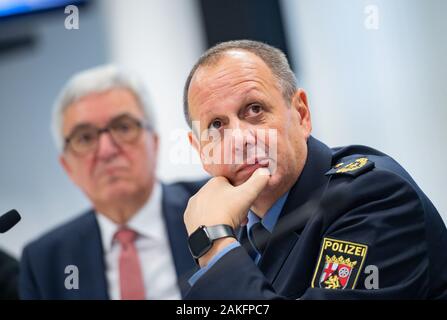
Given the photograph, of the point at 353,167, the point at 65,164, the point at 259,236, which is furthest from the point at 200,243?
the point at 65,164

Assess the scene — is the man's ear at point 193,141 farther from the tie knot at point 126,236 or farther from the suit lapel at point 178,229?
the tie knot at point 126,236

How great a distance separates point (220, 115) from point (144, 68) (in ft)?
1.48

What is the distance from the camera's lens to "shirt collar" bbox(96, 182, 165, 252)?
90.7 inches

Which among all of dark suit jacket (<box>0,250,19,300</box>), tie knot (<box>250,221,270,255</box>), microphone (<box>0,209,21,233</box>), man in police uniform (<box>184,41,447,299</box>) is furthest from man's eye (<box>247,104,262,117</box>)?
dark suit jacket (<box>0,250,19,300</box>)

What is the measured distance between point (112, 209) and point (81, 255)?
0.19 metres

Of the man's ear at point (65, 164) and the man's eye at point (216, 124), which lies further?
the man's ear at point (65, 164)

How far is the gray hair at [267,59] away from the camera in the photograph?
2053 millimetres

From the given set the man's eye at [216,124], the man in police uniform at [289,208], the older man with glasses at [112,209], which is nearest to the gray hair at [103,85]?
the older man with glasses at [112,209]

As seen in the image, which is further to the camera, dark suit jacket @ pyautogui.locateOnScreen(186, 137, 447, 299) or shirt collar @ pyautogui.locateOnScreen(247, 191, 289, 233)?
shirt collar @ pyautogui.locateOnScreen(247, 191, 289, 233)

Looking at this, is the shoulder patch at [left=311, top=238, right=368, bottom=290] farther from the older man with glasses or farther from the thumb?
the older man with glasses

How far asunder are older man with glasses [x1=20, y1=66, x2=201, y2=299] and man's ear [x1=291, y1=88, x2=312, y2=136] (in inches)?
17.2

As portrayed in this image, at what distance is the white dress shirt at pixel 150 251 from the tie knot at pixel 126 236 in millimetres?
14

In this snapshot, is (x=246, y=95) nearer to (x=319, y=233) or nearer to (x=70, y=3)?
(x=319, y=233)

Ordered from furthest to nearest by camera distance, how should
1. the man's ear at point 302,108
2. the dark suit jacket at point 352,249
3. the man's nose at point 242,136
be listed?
the man's ear at point 302,108 → the man's nose at point 242,136 → the dark suit jacket at point 352,249
